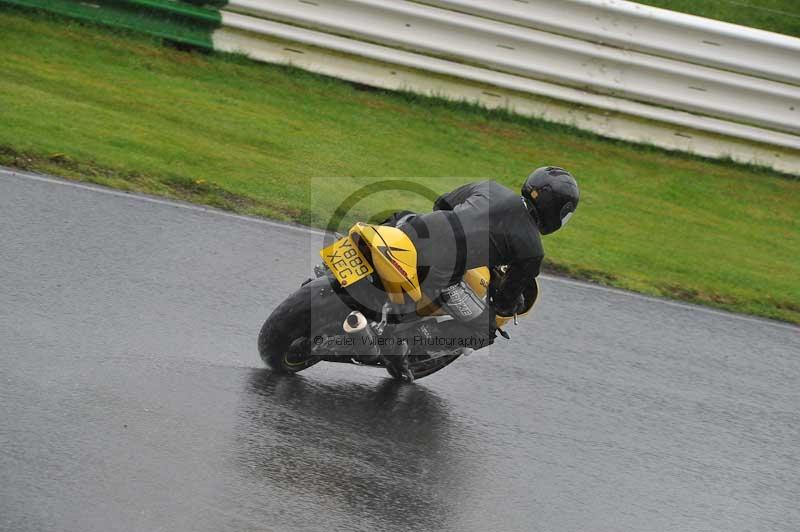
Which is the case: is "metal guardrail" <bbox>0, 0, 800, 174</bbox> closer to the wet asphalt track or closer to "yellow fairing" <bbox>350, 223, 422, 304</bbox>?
the wet asphalt track

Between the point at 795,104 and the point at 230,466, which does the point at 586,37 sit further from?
the point at 230,466

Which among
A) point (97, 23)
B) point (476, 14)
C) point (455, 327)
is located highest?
point (476, 14)

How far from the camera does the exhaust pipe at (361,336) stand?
5.45m

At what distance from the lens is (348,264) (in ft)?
18.2

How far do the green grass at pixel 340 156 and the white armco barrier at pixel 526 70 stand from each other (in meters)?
0.21

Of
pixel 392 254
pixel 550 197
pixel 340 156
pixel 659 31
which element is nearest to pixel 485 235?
pixel 550 197

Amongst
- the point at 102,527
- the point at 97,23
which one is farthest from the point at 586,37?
the point at 102,527

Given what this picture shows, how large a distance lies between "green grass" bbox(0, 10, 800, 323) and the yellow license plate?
3170 millimetres

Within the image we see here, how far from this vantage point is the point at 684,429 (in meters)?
6.59

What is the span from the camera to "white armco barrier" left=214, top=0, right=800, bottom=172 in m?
11.4

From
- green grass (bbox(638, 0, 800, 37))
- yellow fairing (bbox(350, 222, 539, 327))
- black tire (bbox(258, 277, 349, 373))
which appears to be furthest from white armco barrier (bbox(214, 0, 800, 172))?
yellow fairing (bbox(350, 222, 539, 327))

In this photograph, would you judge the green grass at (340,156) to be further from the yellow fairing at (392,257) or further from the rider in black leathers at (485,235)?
the yellow fairing at (392,257)

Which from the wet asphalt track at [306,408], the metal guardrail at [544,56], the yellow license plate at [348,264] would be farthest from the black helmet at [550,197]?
the metal guardrail at [544,56]

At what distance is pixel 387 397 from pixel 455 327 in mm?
626
